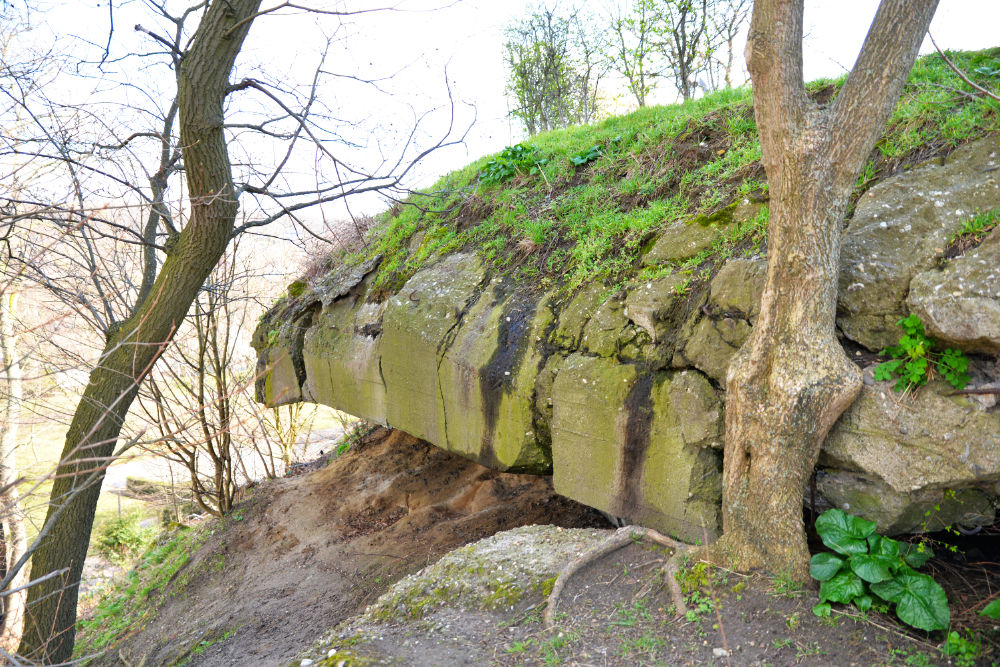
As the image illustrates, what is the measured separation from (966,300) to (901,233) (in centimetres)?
63

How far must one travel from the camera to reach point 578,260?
488 cm

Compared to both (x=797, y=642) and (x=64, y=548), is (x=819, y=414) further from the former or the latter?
(x=64, y=548)

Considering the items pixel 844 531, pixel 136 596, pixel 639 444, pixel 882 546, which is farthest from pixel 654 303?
pixel 136 596

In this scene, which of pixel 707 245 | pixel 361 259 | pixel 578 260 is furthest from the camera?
Answer: pixel 361 259

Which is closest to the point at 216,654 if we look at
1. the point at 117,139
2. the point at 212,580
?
the point at 212,580

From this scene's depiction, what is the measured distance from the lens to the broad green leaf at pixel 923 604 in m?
2.64

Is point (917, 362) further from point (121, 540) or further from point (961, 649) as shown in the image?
point (121, 540)

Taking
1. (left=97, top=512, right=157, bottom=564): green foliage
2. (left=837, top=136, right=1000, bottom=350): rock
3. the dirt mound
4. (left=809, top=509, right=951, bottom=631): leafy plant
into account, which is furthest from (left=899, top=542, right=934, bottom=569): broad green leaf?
(left=97, top=512, right=157, bottom=564): green foliage

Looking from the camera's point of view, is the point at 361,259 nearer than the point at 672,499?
No

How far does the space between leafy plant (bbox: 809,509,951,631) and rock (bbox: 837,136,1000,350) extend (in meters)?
0.95

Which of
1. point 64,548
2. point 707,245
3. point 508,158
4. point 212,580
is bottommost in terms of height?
point 212,580

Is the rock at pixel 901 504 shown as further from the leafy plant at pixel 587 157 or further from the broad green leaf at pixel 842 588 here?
the leafy plant at pixel 587 157

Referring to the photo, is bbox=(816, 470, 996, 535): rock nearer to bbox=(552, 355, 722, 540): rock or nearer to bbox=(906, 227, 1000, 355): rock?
bbox=(552, 355, 722, 540): rock

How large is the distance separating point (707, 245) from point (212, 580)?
21.0ft
